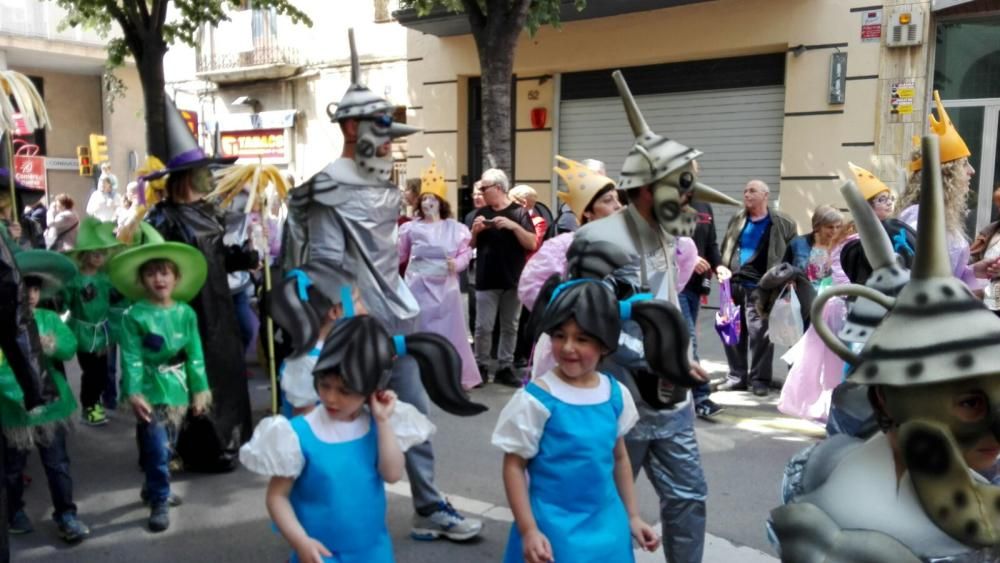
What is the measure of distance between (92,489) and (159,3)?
813 centimetres

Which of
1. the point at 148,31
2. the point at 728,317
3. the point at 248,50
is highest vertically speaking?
the point at 248,50

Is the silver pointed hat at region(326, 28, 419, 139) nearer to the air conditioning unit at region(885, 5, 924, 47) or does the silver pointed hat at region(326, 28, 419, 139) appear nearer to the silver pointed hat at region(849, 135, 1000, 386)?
the silver pointed hat at region(849, 135, 1000, 386)

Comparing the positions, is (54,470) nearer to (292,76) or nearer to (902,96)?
(902,96)

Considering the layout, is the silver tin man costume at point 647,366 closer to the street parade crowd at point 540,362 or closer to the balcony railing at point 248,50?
the street parade crowd at point 540,362

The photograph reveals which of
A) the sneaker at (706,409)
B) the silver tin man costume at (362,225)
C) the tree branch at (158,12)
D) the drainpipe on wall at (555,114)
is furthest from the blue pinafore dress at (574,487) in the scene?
the drainpipe on wall at (555,114)

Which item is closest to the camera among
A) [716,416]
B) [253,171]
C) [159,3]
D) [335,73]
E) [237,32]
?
[253,171]

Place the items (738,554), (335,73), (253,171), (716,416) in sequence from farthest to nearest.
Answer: (335,73) < (716,416) < (253,171) < (738,554)

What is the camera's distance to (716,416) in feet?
21.0

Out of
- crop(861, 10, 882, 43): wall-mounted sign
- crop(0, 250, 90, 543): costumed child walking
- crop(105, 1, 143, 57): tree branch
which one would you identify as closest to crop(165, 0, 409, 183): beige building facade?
crop(105, 1, 143, 57): tree branch

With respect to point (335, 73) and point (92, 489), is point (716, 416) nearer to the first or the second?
point (92, 489)

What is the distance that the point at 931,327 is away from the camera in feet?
4.67

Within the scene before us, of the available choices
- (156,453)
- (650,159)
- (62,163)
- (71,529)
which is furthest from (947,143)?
(62,163)

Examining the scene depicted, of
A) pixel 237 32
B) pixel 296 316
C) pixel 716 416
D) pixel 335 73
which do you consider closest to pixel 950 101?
pixel 716 416

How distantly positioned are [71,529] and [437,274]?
3554 millimetres
